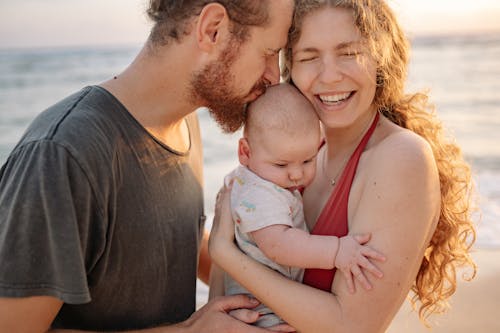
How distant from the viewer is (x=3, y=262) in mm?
2186

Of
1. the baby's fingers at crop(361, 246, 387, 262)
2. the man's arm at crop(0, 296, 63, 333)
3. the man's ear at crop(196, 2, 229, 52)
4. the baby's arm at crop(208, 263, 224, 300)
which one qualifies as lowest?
the baby's arm at crop(208, 263, 224, 300)

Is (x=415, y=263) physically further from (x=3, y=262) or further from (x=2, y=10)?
(x=2, y=10)

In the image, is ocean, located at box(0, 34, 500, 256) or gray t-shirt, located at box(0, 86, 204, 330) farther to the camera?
ocean, located at box(0, 34, 500, 256)

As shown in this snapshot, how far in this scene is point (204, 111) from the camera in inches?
511

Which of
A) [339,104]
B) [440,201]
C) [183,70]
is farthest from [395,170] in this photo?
[183,70]

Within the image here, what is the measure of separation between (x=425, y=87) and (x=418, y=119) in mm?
475

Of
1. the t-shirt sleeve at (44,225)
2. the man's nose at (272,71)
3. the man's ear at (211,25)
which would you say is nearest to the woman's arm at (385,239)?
the man's nose at (272,71)

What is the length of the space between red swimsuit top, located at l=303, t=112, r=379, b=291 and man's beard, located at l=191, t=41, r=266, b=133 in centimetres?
66

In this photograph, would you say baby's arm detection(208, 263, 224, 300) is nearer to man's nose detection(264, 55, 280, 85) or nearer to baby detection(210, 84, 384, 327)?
baby detection(210, 84, 384, 327)

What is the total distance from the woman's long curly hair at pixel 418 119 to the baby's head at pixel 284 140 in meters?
0.31

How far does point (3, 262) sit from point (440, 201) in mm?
1882

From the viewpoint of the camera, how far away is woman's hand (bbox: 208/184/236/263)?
2.83m

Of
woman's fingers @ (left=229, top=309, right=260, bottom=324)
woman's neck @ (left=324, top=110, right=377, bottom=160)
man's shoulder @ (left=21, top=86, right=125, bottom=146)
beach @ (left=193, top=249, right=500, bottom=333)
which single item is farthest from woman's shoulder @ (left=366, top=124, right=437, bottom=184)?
beach @ (left=193, top=249, right=500, bottom=333)

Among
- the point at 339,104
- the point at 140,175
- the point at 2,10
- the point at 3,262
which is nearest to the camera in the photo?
the point at 3,262
